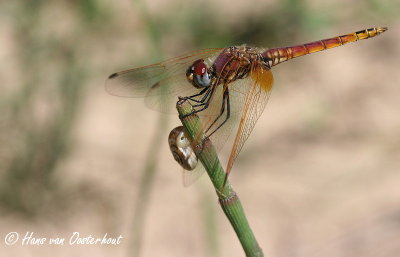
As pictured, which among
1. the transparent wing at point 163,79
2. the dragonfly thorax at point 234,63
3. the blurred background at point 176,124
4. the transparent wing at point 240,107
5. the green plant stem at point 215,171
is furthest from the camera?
the blurred background at point 176,124

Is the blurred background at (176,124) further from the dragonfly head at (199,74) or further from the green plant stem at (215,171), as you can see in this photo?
the green plant stem at (215,171)

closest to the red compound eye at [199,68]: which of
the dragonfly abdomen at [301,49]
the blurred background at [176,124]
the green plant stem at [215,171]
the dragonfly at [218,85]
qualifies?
the dragonfly at [218,85]

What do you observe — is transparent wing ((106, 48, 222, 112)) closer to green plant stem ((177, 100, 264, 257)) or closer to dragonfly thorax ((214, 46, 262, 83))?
dragonfly thorax ((214, 46, 262, 83))

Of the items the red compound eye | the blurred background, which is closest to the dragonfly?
the red compound eye

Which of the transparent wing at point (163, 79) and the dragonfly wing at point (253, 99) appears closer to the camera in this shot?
the dragonfly wing at point (253, 99)

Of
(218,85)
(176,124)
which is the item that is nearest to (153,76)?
(218,85)

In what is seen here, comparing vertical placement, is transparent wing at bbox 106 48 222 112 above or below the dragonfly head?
above

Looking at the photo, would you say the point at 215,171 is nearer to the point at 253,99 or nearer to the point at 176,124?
the point at 253,99
